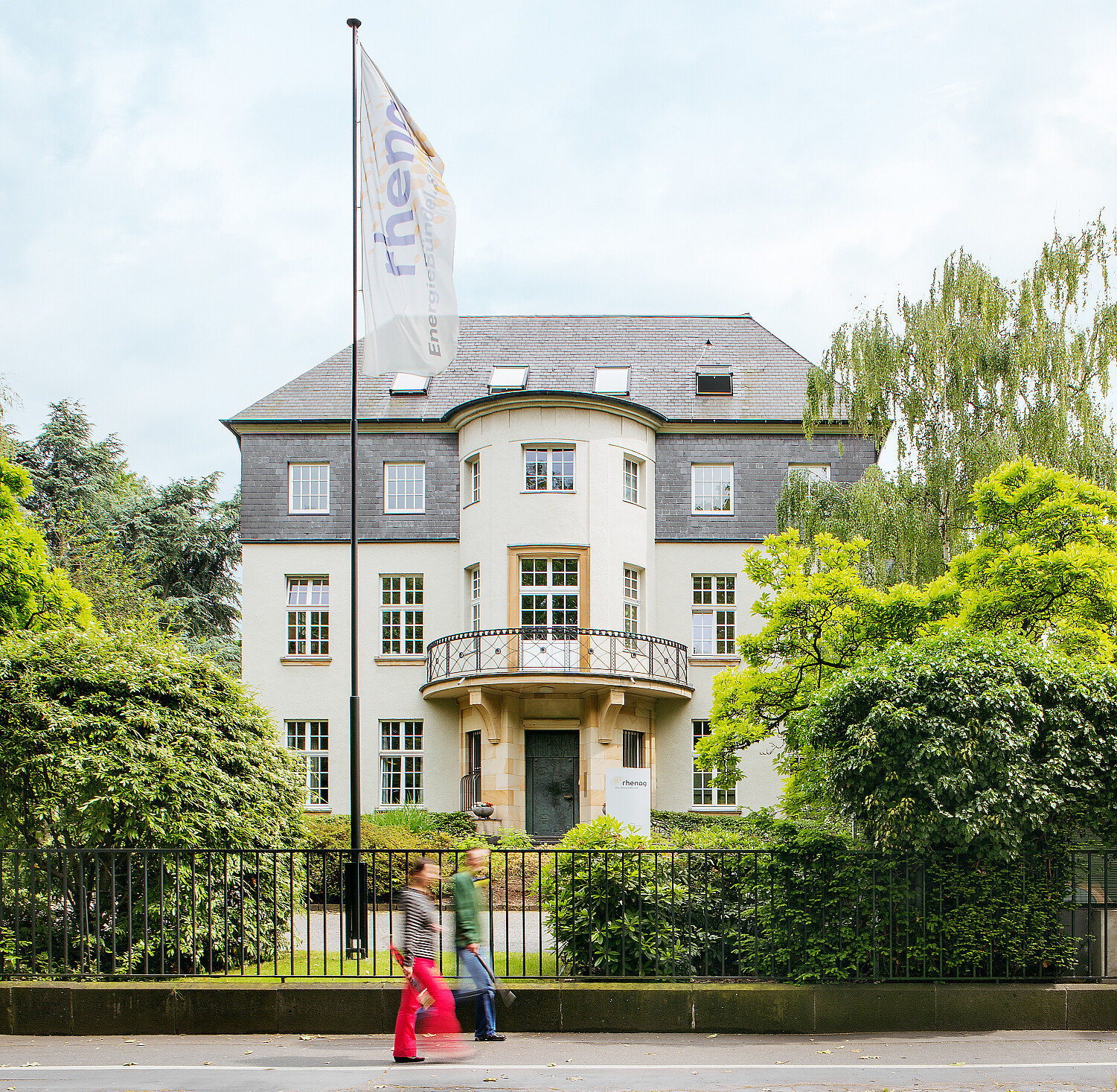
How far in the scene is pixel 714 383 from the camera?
1270 inches

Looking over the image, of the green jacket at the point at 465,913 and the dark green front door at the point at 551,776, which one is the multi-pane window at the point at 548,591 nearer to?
the dark green front door at the point at 551,776

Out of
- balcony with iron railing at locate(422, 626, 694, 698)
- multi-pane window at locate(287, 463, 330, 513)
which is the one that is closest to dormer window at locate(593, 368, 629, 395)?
balcony with iron railing at locate(422, 626, 694, 698)

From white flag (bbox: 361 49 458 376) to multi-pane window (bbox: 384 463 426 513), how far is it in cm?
1650

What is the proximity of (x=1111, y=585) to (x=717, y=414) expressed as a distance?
61.8 feet

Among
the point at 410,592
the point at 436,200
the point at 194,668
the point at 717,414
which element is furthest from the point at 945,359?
the point at 194,668

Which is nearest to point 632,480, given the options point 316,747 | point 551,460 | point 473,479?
point 551,460

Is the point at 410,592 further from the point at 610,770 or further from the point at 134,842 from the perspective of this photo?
the point at 134,842

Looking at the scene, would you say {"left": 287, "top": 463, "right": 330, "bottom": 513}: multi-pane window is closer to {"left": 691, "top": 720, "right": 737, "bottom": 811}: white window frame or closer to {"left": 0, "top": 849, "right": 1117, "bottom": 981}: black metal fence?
{"left": 691, "top": 720, "right": 737, "bottom": 811}: white window frame

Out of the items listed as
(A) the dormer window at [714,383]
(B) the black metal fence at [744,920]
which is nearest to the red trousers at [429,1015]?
(B) the black metal fence at [744,920]

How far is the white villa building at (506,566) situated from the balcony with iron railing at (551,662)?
122 mm

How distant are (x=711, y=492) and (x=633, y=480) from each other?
2.44 meters

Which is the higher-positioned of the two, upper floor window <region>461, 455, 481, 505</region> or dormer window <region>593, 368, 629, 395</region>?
dormer window <region>593, 368, 629, 395</region>

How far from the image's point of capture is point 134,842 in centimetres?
1041

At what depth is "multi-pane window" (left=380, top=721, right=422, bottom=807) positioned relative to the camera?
29.6 meters
